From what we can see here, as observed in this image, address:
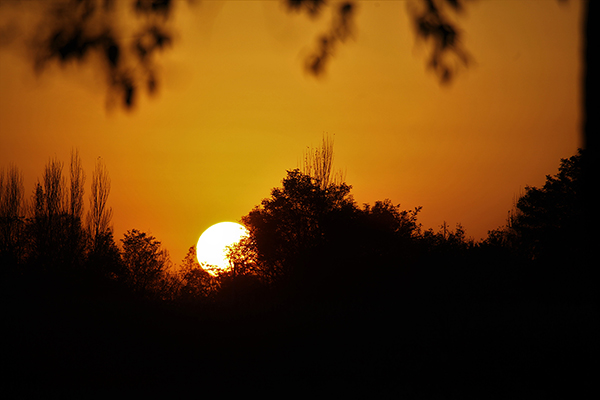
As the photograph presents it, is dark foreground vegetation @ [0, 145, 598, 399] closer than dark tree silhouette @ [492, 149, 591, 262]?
Yes

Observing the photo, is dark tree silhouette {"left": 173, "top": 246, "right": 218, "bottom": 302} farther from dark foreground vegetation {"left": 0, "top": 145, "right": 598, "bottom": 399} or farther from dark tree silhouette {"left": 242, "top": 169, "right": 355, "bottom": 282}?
dark tree silhouette {"left": 242, "top": 169, "right": 355, "bottom": 282}

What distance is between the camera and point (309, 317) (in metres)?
18.9

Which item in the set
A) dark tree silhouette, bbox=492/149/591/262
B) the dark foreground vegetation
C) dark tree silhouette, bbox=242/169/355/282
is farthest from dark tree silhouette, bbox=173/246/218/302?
dark tree silhouette, bbox=492/149/591/262

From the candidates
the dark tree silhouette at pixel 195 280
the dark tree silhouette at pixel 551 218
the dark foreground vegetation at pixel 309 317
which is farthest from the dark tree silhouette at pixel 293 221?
the dark tree silhouette at pixel 551 218

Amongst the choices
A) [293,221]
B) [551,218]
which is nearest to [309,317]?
[293,221]

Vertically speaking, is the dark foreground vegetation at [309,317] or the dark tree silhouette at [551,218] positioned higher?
the dark tree silhouette at [551,218]

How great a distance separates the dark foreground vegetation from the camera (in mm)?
12547

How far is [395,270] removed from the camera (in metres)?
29.3

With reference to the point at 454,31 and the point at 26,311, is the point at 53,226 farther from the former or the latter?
the point at 454,31

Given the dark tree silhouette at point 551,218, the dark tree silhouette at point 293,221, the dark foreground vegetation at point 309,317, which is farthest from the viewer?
the dark tree silhouette at point 551,218

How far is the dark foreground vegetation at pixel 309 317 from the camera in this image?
12.5m

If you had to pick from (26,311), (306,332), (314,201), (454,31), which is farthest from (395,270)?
(454,31)

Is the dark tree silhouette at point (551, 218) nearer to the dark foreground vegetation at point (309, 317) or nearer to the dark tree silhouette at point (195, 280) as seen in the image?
the dark foreground vegetation at point (309, 317)

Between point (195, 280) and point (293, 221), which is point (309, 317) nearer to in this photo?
point (293, 221)
